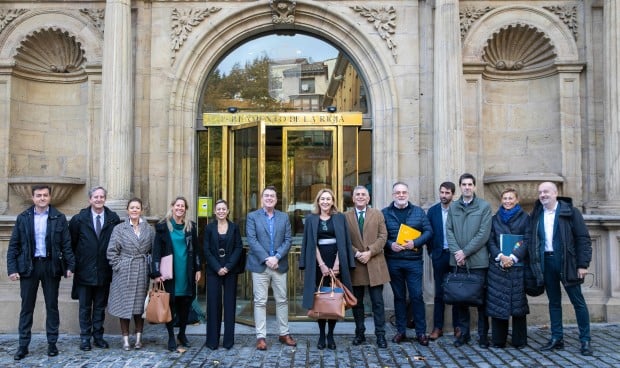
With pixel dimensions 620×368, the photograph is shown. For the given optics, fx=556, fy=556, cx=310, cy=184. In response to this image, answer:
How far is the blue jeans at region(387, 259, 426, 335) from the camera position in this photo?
21.1 feet

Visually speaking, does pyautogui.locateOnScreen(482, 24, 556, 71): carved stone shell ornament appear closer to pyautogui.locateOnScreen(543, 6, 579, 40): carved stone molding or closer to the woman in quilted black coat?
pyautogui.locateOnScreen(543, 6, 579, 40): carved stone molding

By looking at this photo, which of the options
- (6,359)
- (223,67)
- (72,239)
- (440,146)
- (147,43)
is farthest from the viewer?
(223,67)

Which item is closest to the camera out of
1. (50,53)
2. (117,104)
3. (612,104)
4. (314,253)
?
(314,253)

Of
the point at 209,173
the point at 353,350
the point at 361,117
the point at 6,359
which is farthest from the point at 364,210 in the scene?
the point at 6,359

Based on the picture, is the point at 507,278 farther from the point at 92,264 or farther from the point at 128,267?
the point at 92,264

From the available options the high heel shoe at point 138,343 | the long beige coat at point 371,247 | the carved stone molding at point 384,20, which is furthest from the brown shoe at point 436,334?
the carved stone molding at point 384,20

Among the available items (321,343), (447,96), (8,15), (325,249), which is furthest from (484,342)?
(8,15)

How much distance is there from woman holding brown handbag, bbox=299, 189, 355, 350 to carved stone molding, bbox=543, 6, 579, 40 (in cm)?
481

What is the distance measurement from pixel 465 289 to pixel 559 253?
1.07 meters

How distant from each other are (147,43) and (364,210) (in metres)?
4.27

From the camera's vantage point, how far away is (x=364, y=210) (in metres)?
6.50

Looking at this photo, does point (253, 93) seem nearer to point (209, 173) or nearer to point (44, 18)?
point (209, 173)

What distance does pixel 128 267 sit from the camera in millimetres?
6164

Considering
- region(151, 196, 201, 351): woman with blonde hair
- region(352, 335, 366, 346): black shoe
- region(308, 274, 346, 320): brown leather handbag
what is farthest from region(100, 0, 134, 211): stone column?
region(352, 335, 366, 346): black shoe
